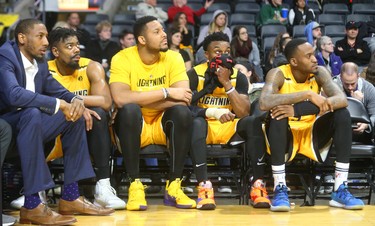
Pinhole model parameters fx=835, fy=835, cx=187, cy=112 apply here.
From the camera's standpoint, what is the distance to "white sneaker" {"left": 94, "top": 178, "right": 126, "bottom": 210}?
19.9 feet

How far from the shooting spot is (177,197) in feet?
20.6

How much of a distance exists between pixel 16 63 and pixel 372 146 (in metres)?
2.96

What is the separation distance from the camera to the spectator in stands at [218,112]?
6.28 meters

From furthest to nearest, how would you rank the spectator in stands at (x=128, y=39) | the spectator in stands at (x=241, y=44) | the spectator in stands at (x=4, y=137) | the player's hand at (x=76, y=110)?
the spectator in stands at (x=241, y=44) → the spectator in stands at (x=128, y=39) → the player's hand at (x=76, y=110) → the spectator in stands at (x=4, y=137)

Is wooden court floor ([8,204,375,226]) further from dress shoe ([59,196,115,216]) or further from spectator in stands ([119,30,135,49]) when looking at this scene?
spectator in stands ([119,30,135,49])

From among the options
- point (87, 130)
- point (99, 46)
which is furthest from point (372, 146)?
point (99, 46)

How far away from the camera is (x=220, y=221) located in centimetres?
572

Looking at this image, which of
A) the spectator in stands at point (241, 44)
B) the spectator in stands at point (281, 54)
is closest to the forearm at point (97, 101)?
the spectator in stands at point (281, 54)

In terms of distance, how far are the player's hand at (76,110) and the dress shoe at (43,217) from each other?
0.63m

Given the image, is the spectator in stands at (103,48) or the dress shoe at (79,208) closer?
the dress shoe at (79,208)

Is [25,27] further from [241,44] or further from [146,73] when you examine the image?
[241,44]

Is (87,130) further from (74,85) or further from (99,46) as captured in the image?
(99,46)

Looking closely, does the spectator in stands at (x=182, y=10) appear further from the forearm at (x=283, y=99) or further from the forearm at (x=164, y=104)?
the forearm at (x=283, y=99)

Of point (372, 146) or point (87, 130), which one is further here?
point (372, 146)
